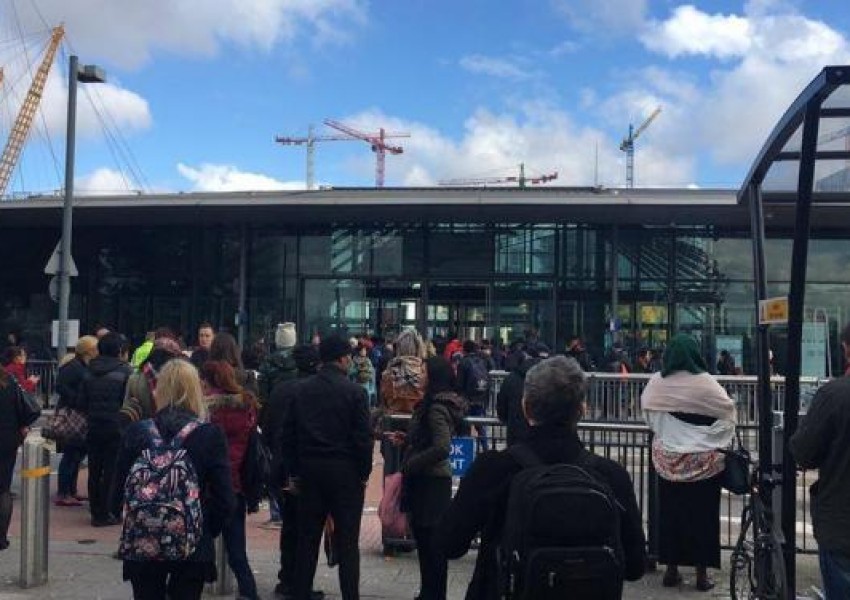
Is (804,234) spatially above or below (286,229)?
below

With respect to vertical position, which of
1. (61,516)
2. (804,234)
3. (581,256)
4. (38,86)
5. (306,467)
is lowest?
(61,516)

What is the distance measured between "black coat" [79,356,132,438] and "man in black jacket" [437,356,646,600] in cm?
669

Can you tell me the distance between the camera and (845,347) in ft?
15.0

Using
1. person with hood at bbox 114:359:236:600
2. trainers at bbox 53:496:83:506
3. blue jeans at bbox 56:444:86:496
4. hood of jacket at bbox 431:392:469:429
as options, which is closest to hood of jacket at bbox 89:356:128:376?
blue jeans at bbox 56:444:86:496

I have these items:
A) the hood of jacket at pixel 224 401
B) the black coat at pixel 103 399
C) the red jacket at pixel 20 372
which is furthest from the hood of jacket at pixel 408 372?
the red jacket at pixel 20 372

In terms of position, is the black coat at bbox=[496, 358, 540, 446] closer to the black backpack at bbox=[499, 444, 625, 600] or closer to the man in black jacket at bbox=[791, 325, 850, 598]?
the man in black jacket at bbox=[791, 325, 850, 598]

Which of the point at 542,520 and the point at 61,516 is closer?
the point at 542,520

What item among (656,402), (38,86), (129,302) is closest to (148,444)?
(656,402)

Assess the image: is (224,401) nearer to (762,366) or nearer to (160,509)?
(160,509)

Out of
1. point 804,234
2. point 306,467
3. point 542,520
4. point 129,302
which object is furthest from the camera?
point 129,302

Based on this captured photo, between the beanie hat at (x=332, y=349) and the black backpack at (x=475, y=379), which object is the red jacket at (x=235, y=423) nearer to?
the beanie hat at (x=332, y=349)

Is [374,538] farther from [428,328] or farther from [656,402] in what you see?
[428,328]

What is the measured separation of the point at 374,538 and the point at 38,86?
222 ft

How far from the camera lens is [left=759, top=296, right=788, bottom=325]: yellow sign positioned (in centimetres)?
559
